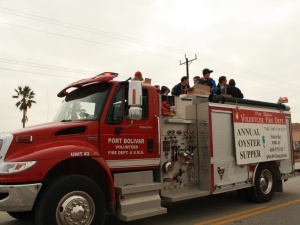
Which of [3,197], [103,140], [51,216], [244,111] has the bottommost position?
[51,216]

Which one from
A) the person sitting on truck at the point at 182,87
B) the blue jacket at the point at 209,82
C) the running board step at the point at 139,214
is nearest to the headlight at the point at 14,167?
the running board step at the point at 139,214

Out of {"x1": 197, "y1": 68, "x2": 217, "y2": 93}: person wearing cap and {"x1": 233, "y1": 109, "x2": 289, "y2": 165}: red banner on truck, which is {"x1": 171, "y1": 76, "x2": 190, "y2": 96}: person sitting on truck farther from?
{"x1": 233, "y1": 109, "x2": 289, "y2": 165}: red banner on truck

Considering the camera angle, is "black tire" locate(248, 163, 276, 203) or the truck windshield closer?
the truck windshield

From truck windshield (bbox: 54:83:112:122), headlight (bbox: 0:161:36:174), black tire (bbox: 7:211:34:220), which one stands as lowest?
black tire (bbox: 7:211:34:220)

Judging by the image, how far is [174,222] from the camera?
589cm

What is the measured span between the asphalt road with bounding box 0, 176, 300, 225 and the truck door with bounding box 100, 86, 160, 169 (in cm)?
130

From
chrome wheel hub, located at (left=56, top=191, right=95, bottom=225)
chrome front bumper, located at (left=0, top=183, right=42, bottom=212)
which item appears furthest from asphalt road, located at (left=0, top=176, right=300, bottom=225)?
chrome front bumper, located at (left=0, top=183, right=42, bottom=212)

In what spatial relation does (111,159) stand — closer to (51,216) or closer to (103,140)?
(103,140)

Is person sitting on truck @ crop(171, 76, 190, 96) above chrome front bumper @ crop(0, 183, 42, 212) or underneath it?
above

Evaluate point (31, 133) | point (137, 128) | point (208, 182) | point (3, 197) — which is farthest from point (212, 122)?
point (3, 197)

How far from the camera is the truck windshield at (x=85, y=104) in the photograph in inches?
206

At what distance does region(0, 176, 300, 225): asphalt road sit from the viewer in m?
5.90

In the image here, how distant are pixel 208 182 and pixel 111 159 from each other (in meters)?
2.28

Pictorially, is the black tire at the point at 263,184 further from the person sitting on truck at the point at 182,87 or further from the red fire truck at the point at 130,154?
the person sitting on truck at the point at 182,87
